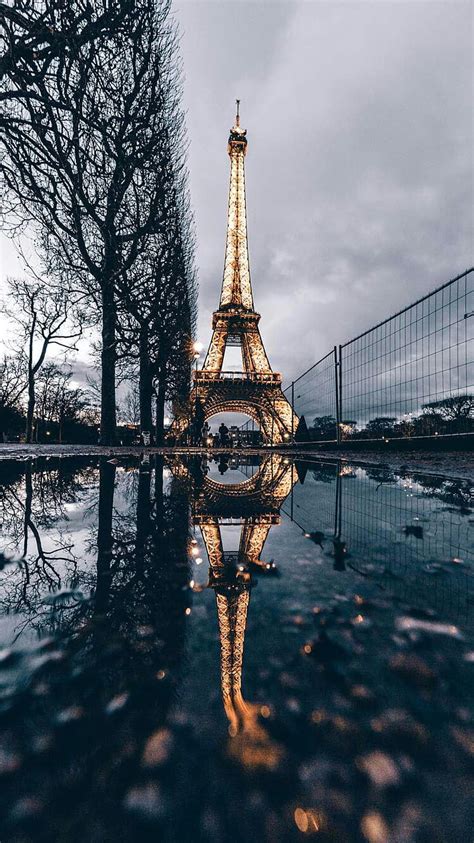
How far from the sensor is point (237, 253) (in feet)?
133

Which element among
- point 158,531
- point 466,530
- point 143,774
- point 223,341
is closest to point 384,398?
point 466,530

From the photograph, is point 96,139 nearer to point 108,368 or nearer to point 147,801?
point 108,368

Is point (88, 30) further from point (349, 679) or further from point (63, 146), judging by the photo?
point (349, 679)

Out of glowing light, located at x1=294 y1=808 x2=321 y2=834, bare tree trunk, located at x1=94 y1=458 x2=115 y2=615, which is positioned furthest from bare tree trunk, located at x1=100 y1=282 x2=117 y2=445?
glowing light, located at x1=294 y1=808 x2=321 y2=834

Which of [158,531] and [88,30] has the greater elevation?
[88,30]

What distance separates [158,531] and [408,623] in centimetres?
132

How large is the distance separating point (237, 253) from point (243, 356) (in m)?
11.4

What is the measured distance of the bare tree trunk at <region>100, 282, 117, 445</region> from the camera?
11398mm

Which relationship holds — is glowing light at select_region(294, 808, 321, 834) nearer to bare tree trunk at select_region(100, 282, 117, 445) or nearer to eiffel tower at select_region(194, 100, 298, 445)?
bare tree trunk at select_region(100, 282, 117, 445)

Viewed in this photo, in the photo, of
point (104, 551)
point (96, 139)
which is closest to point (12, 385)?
point (96, 139)

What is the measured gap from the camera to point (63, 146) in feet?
28.9

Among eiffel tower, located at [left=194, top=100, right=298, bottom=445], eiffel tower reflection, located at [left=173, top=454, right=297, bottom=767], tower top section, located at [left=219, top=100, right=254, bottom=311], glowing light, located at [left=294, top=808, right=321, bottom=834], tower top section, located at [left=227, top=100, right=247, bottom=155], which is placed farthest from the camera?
tower top section, located at [left=227, top=100, right=247, bottom=155]

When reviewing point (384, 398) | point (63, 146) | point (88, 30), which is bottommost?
point (384, 398)

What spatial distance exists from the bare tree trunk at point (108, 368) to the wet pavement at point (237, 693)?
429 inches
